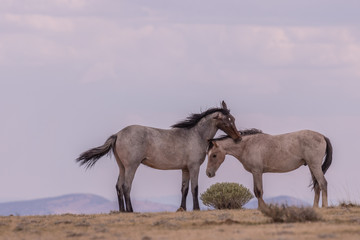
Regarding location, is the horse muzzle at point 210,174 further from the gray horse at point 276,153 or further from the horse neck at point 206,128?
the horse neck at point 206,128

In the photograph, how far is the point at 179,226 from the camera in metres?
15.9

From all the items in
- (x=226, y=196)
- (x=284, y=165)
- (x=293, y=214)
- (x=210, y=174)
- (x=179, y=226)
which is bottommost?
(x=179, y=226)

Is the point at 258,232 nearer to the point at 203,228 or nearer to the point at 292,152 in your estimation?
the point at 203,228

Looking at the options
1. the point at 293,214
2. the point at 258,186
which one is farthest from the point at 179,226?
the point at 258,186

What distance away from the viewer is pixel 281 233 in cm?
1393

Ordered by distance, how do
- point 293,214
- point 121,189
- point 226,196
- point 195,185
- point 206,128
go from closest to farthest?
1. point 293,214
2. point 121,189
3. point 195,185
4. point 206,128
5. point 226,196

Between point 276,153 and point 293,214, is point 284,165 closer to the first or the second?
point 276,153

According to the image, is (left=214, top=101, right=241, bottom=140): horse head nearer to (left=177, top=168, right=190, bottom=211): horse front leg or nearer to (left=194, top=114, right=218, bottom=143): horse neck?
(left=194, top=114, right=218, bottom=143): horse neck

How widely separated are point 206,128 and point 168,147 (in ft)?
4.91

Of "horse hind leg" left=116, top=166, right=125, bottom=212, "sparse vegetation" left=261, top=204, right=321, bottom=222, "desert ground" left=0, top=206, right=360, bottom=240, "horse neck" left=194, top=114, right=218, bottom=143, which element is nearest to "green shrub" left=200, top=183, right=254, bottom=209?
"horse neck" left=194, top=114, right=218, bottom=143

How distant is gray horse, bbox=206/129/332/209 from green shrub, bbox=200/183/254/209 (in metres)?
1.59

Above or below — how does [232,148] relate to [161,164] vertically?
above

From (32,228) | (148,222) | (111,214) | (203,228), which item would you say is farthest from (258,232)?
(111,214)

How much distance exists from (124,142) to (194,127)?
2.48 meters
